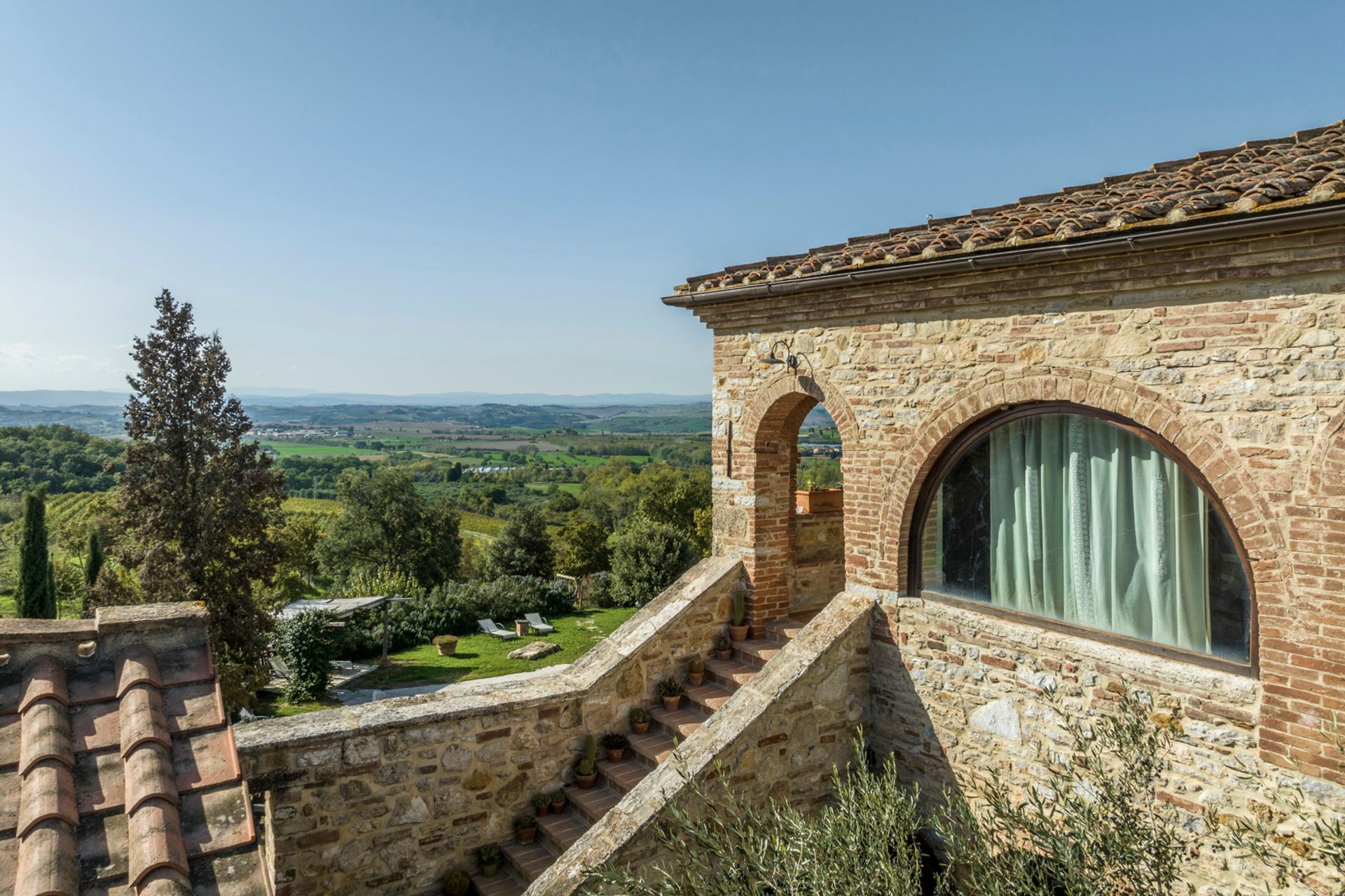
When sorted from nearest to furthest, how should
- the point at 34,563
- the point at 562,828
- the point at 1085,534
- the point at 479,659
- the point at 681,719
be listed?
1. the point at 1085,534
2. the point at 562,828
3. the point at 681,719
4. the point at 479,659
5. the point at 34,563

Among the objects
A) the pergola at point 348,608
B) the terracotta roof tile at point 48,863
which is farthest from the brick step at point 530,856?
the pergola at point 348,608

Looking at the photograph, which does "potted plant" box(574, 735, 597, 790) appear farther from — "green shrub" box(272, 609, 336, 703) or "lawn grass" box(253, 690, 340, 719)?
"green shrub" box(272, 609, 336, 703)

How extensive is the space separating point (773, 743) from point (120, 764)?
4.50 metres

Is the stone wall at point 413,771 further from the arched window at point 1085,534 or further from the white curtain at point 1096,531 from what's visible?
the white curtain at point 1096,531

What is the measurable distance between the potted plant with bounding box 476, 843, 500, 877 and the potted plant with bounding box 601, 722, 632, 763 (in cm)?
127

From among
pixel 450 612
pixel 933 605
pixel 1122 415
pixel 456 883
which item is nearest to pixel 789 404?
pixel 933 605

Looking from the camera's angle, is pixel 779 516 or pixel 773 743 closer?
pixel 773 743

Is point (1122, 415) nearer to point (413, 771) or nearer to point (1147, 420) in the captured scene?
point (1147, 420)

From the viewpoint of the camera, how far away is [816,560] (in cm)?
936

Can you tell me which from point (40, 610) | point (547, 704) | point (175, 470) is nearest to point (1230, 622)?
point (547, 704)

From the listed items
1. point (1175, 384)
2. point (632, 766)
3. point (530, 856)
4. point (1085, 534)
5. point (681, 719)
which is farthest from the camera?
point (681, 719)

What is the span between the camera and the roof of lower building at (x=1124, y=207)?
4.50 meters

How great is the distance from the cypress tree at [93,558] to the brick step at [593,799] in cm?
2840

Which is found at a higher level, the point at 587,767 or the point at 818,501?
the point at 818,501
